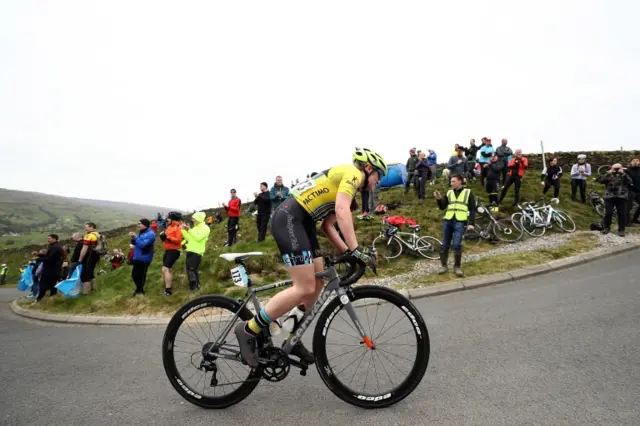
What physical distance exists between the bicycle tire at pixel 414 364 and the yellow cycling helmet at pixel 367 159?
1.12m

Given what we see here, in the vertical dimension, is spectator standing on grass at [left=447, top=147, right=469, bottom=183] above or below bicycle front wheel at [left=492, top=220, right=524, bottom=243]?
above

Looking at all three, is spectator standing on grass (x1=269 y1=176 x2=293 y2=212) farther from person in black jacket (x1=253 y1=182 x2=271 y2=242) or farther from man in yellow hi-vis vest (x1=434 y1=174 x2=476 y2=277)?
man in yellow hi-vis vest (x1=434 y1=174 x2=476 y2=277)

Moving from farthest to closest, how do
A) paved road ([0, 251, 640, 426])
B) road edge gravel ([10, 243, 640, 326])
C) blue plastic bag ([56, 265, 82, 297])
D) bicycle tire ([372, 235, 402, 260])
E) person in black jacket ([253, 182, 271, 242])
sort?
person in black jacket ([253, 182, 271, 242])
bicycle tire ([372, 235, 402, 260])
blue plastic bag ([56, 265, 82, 297])
road edge gravel ([10, 243, 640, 326])
paved road ([0, 251, 640, 426])

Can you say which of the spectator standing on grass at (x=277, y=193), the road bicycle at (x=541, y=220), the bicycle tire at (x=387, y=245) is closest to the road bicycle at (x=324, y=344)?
the bicycle tire at (x=387, y=245)

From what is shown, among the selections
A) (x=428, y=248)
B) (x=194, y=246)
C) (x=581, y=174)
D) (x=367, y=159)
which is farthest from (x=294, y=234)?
(x=581, y=174)

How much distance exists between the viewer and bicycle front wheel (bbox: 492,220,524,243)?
11.4 metres

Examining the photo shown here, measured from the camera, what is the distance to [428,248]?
10664mm

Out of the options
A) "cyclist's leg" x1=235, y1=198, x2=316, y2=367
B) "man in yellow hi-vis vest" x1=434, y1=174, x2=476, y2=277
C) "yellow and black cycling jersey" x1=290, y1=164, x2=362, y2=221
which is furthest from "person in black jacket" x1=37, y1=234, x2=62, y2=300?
"man in yellow hi-vis vest" x1=434, y1=174, x2=476, y2=277

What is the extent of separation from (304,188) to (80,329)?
665 centimetres

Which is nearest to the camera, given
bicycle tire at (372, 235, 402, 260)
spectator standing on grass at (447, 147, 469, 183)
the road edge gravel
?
the road edge gravel

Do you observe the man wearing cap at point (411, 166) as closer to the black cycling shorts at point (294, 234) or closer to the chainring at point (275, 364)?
the black cycling shorts at point (294, 234)

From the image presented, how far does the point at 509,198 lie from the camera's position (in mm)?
14711

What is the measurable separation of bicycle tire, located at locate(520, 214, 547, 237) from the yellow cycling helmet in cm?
1011

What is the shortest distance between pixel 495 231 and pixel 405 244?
3.11 m
